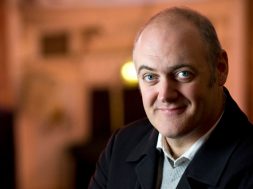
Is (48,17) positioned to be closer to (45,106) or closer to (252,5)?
(45,106)

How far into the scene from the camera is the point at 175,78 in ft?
3.60

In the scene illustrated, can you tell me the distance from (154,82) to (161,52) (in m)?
0.07

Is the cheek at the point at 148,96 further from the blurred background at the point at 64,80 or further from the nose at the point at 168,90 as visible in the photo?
the blurred background at the point at 64,80

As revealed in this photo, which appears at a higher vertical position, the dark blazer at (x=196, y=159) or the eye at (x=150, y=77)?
the eye at (x=150, y=77)

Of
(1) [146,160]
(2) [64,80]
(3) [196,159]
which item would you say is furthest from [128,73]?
(3) [196,159]

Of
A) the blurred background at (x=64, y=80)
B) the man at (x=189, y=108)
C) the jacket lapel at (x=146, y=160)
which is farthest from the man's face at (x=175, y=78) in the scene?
the blurred background at (x=64, y=80)

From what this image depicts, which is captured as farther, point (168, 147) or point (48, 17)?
point (48, 17)

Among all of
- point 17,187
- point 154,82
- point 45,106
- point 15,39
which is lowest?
point 17,187

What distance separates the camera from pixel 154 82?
112 centimetres

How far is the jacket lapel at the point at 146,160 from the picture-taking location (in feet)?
3.99

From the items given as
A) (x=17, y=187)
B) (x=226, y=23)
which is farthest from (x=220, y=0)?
(x=17, y=187)

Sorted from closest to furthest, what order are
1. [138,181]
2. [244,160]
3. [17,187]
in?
[244,160] < [138,181] < [17,187]

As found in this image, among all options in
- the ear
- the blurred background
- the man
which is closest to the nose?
the man

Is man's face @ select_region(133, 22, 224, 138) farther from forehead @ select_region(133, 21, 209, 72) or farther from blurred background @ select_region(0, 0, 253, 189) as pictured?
blurred background @ select_region(0, 0, 253, 189)
